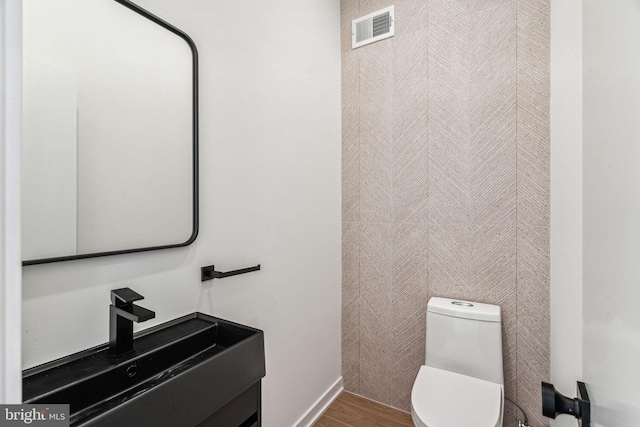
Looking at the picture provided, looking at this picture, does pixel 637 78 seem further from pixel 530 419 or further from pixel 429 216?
pixel 530 419

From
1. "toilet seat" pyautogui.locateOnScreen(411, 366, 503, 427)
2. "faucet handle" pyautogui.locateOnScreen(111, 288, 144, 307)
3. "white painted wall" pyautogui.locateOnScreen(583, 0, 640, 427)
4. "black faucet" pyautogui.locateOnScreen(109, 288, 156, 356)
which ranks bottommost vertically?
"toilet seat" pyautogui.locateOnScreen(411, 366, 503, 427)

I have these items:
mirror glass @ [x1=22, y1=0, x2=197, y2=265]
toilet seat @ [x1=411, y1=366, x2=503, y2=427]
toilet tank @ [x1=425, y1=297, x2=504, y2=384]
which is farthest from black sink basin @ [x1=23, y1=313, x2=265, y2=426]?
toilet tank @ [x1=425, y1=297, x2=504, y2=384]

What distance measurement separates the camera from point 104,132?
964 millimetres

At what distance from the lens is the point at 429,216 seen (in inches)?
75.5

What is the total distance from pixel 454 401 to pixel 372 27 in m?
2.25

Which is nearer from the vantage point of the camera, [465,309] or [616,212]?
[616,212]

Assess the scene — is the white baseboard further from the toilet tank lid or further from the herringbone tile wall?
the toilet tank lid

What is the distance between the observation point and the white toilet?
1337mm

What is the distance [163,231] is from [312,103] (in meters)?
1.24

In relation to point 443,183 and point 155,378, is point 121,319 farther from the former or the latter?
point 443,183

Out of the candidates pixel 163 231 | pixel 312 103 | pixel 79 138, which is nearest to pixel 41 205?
pixel 79 138

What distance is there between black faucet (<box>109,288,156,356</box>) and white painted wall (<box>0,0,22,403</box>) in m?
0.60

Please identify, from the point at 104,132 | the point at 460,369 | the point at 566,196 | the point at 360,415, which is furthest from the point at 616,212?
the point at 360,415

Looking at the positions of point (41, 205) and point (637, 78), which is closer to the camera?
point (637, 78)
